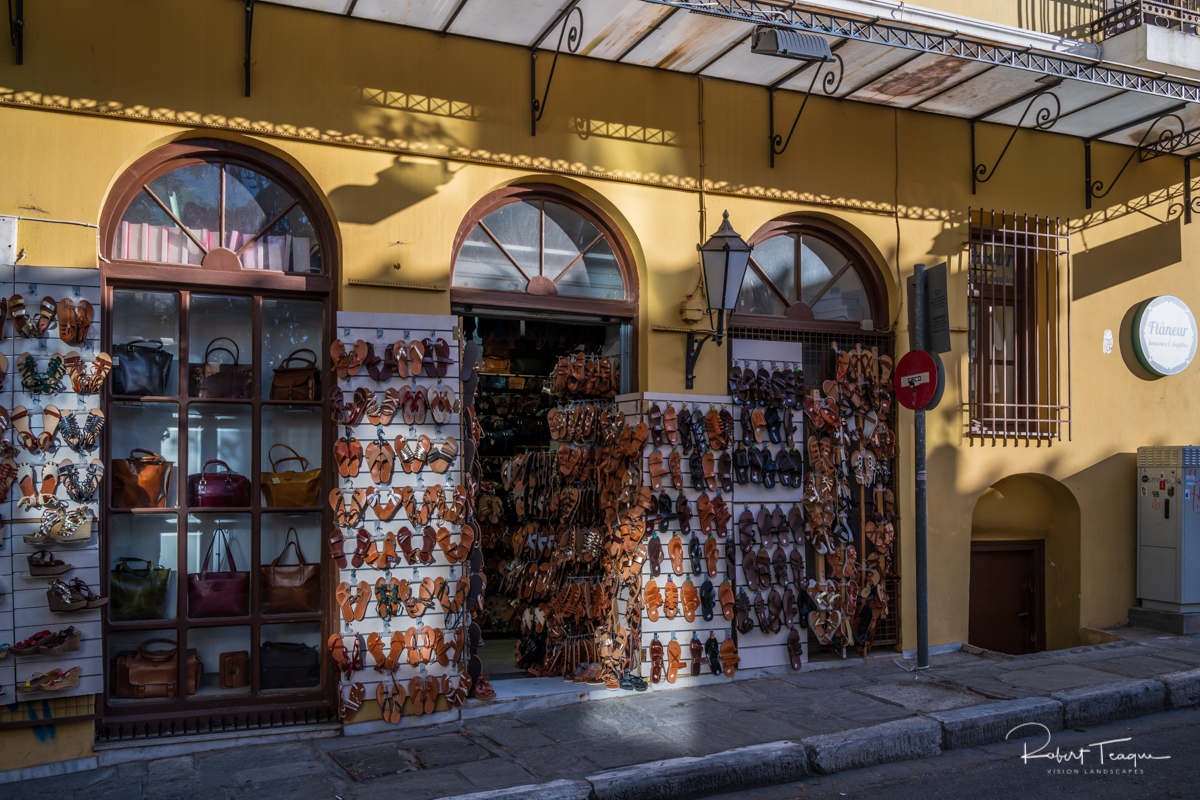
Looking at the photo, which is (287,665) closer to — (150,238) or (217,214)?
(150,238)

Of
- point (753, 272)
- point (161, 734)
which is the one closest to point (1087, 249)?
point (753, 272)

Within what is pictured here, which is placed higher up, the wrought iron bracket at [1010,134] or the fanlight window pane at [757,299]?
the wrought iron bracket at [1010,134]

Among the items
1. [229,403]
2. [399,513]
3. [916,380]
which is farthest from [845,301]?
[229,403]

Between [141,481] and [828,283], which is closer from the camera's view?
[141,481]

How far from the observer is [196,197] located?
6328mm

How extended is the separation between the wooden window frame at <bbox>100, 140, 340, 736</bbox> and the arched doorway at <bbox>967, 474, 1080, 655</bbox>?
6.48 metres

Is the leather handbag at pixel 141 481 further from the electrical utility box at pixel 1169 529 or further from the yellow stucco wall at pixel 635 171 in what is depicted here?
the electrical utility box at pixel 1169 529

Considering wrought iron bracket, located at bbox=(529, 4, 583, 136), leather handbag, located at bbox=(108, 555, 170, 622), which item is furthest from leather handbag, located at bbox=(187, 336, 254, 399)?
wrought iron bracket, located at bbox=(529, 4, 583, 136)

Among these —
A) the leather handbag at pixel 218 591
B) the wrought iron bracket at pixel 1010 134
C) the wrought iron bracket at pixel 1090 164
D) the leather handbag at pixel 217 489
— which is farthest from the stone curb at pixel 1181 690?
the leather handbag at pixel 217 489

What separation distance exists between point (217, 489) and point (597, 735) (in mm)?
3146

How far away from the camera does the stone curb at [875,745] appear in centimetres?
581

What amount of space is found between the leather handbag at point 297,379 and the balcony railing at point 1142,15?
7568mm

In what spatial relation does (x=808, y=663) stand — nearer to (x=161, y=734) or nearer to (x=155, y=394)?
(x=161, y=734)

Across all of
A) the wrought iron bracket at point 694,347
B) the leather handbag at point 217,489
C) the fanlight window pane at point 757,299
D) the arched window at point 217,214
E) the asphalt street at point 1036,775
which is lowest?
the asphalt street at point 1036,775
